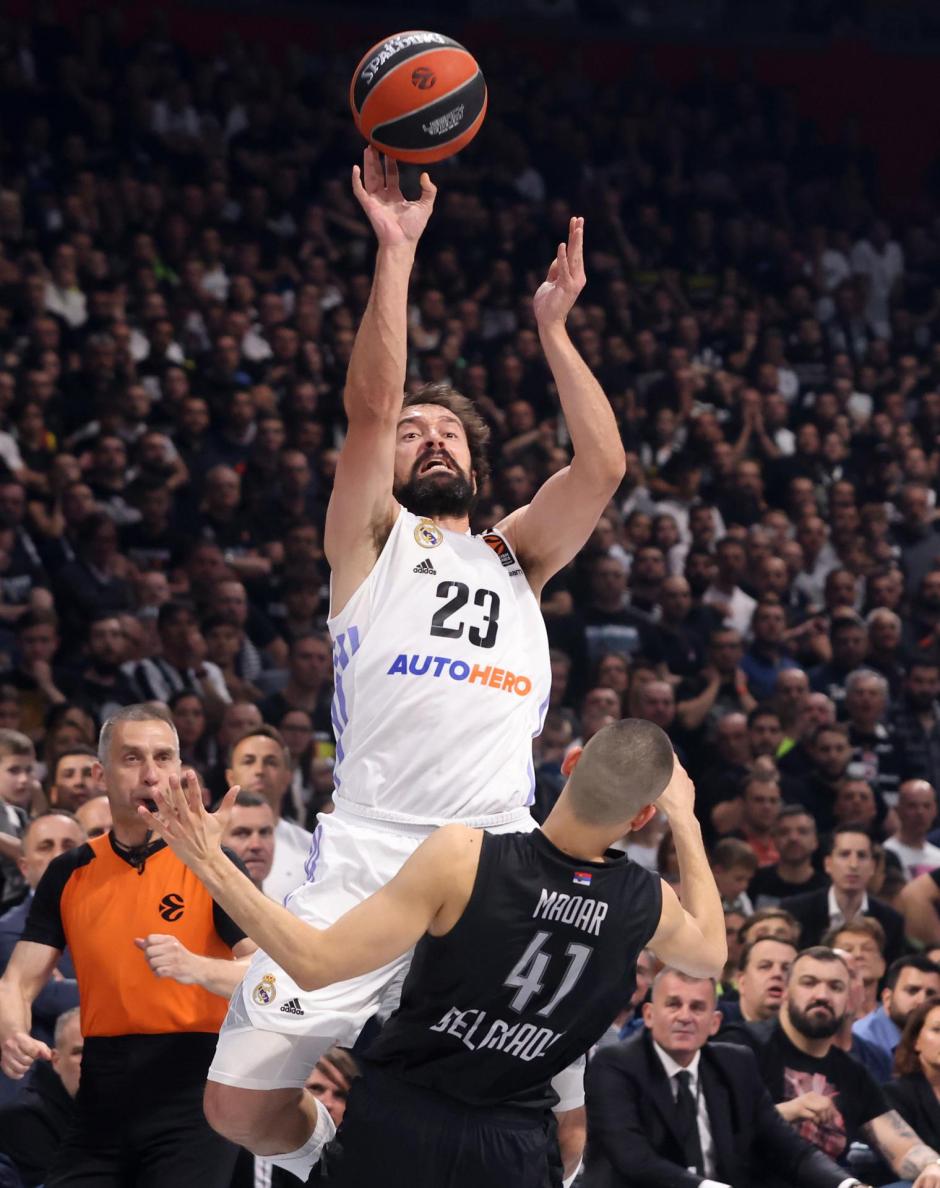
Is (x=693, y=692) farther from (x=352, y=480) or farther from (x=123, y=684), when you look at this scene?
(x=352, y=480)

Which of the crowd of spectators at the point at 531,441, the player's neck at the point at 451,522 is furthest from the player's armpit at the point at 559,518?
the crowd of spectators at the point at 531,441

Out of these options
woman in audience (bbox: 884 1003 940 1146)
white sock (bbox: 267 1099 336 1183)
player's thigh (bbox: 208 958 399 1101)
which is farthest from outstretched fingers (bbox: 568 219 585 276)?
woman in audience (bbox: 884 1003 940 1146)

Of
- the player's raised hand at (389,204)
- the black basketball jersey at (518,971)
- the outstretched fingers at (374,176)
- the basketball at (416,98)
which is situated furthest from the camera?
the basketball at (416,98)

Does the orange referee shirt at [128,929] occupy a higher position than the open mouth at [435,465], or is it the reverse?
the open mouth at [435,465]

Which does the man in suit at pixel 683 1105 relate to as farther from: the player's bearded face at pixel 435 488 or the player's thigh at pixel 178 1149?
the player's bearded face at pixel 435 488

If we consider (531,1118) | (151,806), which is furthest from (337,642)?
(531,1118)

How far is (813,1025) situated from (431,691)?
3.04 meters

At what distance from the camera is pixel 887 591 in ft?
42.0

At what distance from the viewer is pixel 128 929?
494 cm

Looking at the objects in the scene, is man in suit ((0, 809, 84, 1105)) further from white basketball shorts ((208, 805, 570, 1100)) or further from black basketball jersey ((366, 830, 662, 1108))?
black basketball jersey ((366, 830, 662, 1108))

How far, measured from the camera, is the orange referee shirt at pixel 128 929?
16.1 feet

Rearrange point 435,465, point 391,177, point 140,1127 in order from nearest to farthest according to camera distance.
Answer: point 140,1127 → point 391,177 → point 435,465

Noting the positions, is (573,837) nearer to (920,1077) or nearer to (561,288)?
(561,288)

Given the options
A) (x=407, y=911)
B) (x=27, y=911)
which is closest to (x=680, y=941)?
(x=407, y=911)
